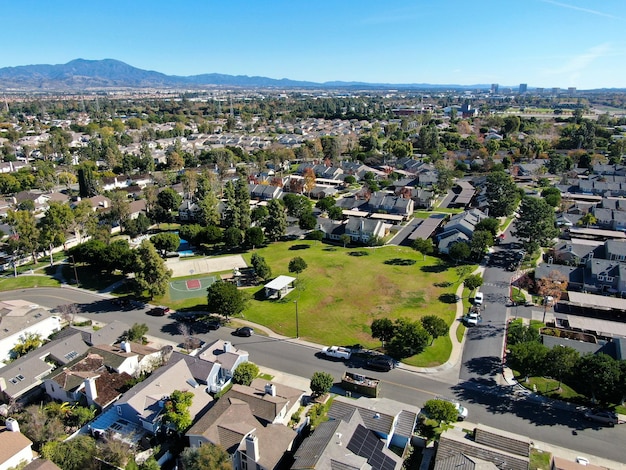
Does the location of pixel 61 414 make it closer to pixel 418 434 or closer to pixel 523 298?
pixel 418 434

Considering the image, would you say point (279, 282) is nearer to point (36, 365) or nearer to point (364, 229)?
point (364, 229)

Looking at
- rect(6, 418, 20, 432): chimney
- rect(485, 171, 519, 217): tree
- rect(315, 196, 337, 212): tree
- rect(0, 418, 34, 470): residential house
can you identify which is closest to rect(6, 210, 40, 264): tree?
rect(6, 418, 20, 432): chimney

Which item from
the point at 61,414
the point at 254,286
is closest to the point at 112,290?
the point at 254,286

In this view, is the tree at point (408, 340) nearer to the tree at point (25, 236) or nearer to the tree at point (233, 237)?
the tree at point (233, 237)

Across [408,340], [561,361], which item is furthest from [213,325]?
[561,361]

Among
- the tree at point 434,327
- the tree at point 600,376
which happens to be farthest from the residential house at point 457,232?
the tree at point 600,376
